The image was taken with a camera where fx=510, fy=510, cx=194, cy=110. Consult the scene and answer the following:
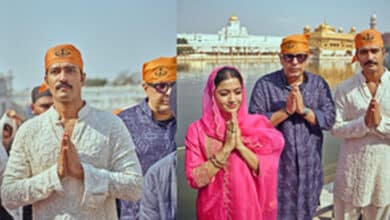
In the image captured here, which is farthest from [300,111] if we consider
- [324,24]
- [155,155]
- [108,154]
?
[108,154]

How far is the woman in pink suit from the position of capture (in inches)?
94.0

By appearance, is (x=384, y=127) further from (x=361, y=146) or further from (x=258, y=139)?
(x=258, y=139)

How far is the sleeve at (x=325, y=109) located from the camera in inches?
104

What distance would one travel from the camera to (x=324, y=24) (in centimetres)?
268

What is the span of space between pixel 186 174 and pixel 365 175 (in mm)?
1047

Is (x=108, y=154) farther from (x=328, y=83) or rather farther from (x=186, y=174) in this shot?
(x=328, y=83)

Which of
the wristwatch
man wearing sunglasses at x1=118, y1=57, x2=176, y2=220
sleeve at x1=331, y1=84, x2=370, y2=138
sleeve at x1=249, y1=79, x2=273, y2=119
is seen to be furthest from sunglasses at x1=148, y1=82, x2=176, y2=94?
→ sleeve at x1=331, y1=84, x2=370, y2=138

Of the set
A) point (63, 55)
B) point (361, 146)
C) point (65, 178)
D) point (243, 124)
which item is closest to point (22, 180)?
point (65, 178)

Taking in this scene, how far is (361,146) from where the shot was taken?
2777mm

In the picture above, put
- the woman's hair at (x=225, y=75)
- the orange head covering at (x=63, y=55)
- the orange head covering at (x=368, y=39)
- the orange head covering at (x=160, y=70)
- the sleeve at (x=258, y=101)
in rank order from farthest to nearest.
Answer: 1. the orange head covering at (x=368, y=39)
2. the sleeve at (x=258, y=101)
3. the woman's hair at (x=225, y=75)
4. the orange head covering at (x=160, y=70)
5. the orange head covering at (x=63, y=55)

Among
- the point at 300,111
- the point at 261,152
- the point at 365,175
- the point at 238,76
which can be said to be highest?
the point at 238,76

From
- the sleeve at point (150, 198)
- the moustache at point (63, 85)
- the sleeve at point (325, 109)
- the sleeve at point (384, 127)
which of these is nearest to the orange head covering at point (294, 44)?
the sleeve at point (325, 109)

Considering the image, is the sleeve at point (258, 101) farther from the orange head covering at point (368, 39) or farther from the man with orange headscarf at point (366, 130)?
the orange head covering at point (368, 39)

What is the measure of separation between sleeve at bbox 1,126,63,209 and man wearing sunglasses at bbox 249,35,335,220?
3.42 feet
